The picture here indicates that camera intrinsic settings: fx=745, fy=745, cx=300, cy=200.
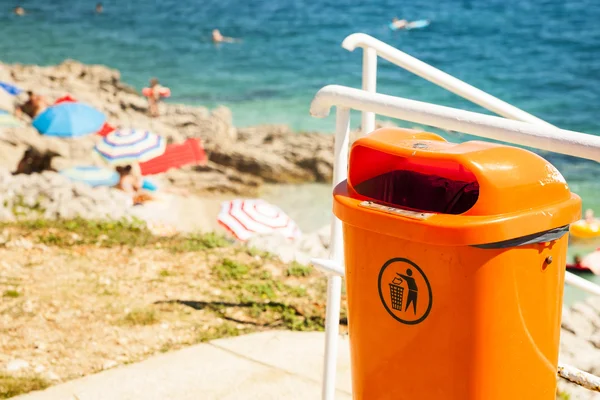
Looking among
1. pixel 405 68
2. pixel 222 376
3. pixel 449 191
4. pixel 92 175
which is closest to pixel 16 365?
pixel 222 376

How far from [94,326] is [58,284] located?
0.62 meters

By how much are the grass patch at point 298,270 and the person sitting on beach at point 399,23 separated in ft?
118

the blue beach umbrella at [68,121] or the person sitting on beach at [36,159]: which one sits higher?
the blue beach umbrella at [68,121]

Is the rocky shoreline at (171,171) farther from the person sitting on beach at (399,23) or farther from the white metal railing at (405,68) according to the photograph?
Answer: the person sitting on beach at (399,23)

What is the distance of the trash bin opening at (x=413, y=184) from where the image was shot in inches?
84.4

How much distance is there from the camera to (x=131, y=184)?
11.8m

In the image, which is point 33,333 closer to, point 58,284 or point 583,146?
point 58,284

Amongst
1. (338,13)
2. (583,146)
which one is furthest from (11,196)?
(338,13)

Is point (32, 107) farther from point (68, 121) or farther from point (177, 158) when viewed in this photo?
point (177, 158)

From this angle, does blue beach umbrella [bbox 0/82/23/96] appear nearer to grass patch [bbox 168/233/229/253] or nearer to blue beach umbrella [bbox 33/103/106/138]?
blue beach umbrella [bbox 33/103/106/138]

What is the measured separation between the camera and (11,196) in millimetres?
6773

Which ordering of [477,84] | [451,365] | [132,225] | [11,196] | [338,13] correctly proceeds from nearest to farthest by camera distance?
[451,365], [132,225], [11,196], [477,84], [338,13]

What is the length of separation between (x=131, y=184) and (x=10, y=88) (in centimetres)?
774

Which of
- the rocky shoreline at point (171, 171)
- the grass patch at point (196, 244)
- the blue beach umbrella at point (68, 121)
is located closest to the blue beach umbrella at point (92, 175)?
the rocky shoreline at point (171, 171)
